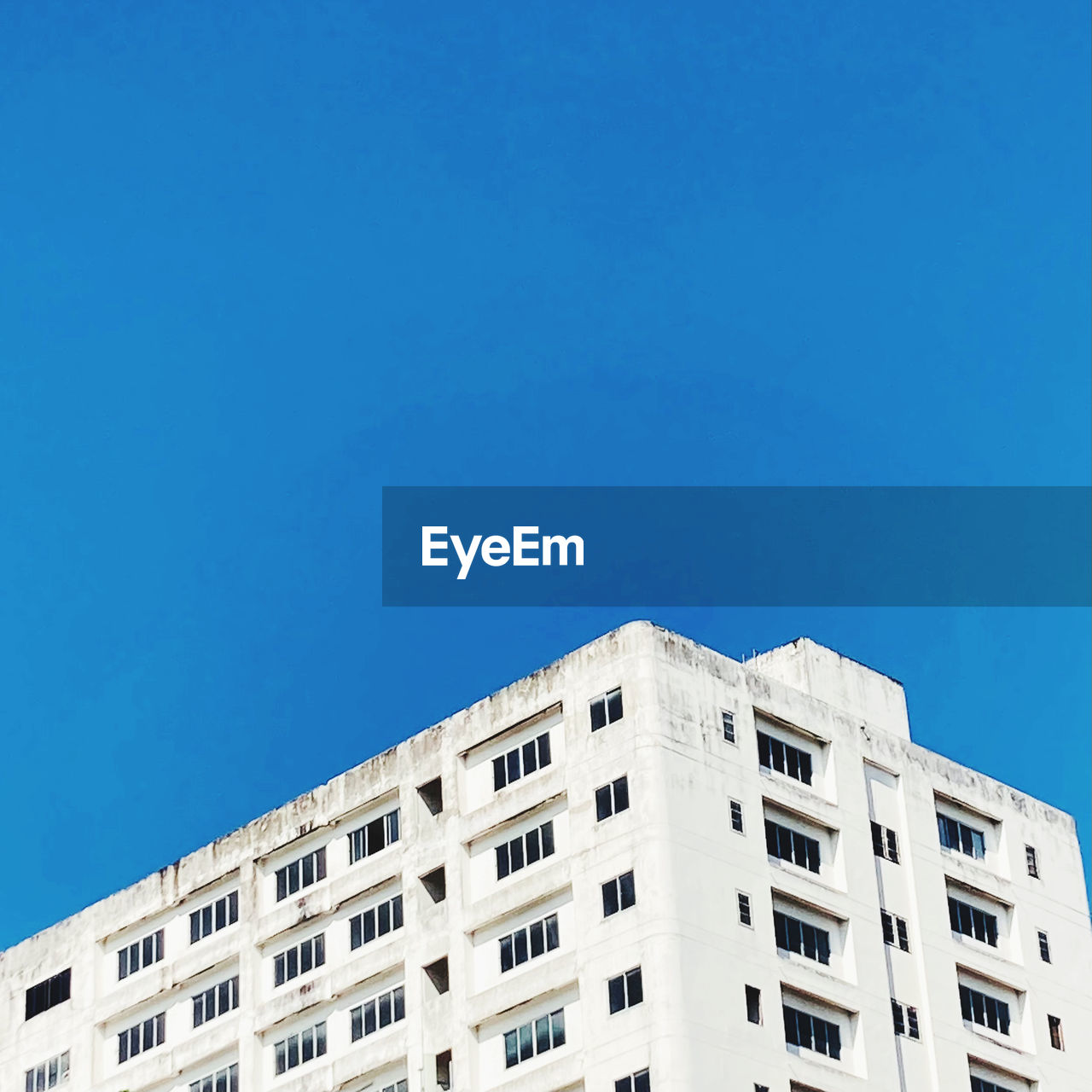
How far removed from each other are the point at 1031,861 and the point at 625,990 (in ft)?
72.4

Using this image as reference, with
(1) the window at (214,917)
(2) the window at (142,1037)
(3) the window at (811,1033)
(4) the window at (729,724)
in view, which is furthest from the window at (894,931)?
(2) the window at (142,1037)

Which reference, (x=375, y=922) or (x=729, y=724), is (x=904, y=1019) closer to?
(x=729, y=724)

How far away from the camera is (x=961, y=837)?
8806 cm

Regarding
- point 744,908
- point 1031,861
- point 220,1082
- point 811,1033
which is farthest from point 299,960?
point 1031,861

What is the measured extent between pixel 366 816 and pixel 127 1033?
1414cm

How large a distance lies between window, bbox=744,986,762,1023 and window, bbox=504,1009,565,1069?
5974 millimetres

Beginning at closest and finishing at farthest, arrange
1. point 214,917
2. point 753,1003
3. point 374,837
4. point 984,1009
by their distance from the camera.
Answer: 1. point 753,1003
2. point 984,1009
3. point 374,837
4. point 214,917

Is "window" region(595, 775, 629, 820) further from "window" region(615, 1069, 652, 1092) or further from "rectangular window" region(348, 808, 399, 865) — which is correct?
"rectangular window" region(348, 808, 399, 865)

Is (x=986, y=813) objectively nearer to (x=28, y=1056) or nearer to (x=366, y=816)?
(x=366, y=816)

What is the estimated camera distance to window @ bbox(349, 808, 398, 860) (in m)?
85.7

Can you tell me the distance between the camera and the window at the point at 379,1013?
3236 inches

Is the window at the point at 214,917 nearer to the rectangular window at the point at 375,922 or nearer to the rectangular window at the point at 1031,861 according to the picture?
the rectangular window at the point at 375,922

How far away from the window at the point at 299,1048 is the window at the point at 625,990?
14.0m

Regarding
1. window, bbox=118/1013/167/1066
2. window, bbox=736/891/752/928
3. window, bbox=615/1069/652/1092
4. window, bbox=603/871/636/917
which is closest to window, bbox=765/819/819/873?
window, bbox=736/891/752/928
